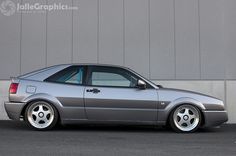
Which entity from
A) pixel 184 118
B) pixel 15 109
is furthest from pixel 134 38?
pixel 15 109

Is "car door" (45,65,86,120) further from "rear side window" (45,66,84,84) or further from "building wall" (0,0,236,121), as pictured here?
"building wall" (0,0,236,121)

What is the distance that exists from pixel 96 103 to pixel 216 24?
497cm

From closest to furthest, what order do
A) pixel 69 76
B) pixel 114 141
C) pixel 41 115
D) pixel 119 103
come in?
pixel 114 141 < pixel 119 103 < pixel 41 115 < pixel 69 76

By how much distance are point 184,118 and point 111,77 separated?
5.73 feet

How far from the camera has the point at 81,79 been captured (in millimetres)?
9695

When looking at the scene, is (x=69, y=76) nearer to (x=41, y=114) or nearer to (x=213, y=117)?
(x=41, y=114)

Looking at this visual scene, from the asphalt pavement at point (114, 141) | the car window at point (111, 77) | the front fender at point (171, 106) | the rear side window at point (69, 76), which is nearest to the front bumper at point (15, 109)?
the asphalt pavement at point (114, 141)

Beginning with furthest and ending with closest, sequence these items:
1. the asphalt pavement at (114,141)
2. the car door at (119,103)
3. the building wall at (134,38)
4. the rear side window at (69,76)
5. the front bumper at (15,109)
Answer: the building wall at (134,38), the rear side window at (69,76), the front bumper at (15,109), the car door at (119,103), the asphalt pavement at (114,141)

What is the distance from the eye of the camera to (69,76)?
9.73 meters

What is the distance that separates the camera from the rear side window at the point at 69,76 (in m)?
9.69

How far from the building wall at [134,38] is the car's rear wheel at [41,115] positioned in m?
3.28

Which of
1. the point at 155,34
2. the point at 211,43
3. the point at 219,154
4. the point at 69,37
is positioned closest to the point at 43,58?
the point at 69,37

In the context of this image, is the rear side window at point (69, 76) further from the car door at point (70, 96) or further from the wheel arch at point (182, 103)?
the wheel arch at point (182, 103)

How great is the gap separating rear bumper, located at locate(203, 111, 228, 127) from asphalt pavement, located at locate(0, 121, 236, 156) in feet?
0.75
